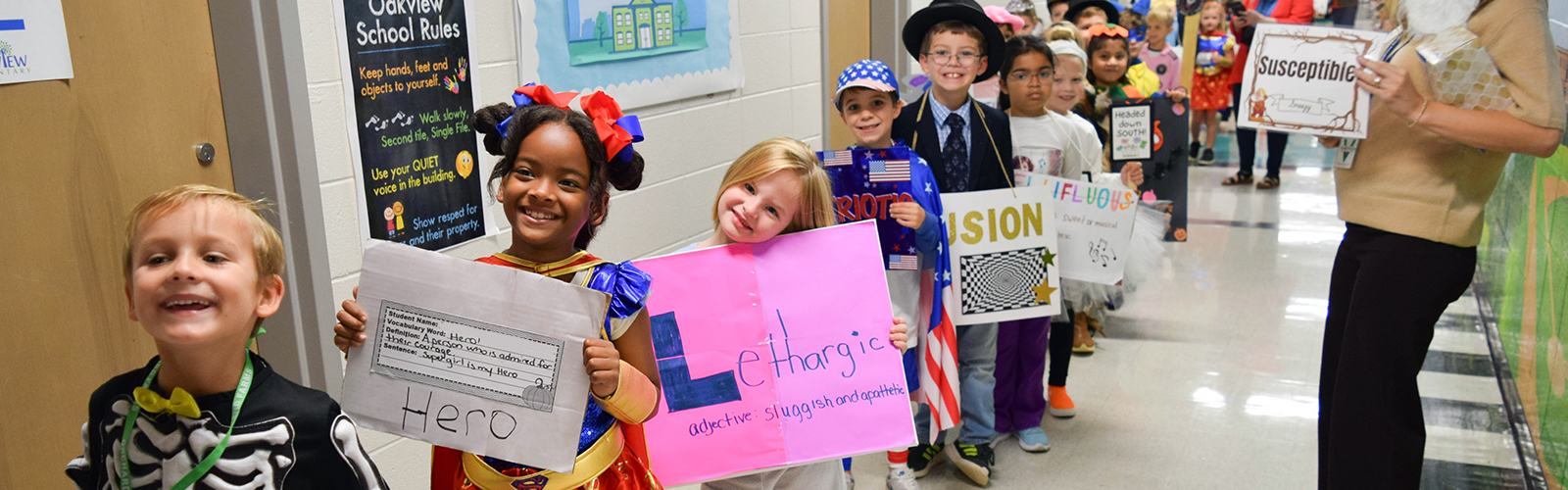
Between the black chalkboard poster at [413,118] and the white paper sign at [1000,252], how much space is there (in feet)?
4.37

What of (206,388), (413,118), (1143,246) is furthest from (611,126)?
(1143,246)

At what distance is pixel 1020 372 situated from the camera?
142 inches

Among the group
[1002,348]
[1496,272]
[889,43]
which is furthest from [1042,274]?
[1496,272]

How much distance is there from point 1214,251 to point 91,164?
587cm

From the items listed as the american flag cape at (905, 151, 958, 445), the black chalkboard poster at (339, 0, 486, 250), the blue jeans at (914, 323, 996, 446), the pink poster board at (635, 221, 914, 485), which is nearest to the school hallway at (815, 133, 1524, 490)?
the blue jeans at (914, 323, 996, 446)

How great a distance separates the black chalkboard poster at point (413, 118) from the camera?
229cm

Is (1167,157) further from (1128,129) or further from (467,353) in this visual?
(467,353)

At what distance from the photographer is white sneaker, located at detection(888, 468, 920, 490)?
3123mm

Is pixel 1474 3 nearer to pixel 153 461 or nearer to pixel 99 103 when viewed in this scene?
pixel 153 461

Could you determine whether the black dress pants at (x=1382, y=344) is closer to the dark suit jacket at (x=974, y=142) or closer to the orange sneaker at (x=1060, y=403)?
the dark suit jacket at (x=974, y=142)

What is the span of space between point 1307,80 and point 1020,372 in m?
1.51

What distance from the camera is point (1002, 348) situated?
3510 mm

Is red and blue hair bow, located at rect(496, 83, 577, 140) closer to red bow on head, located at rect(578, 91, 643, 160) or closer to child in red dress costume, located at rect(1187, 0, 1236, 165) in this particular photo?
red bow on head, located at rect(578, 91, 643, 160)

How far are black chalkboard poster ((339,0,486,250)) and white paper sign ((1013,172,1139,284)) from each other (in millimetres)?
1858
